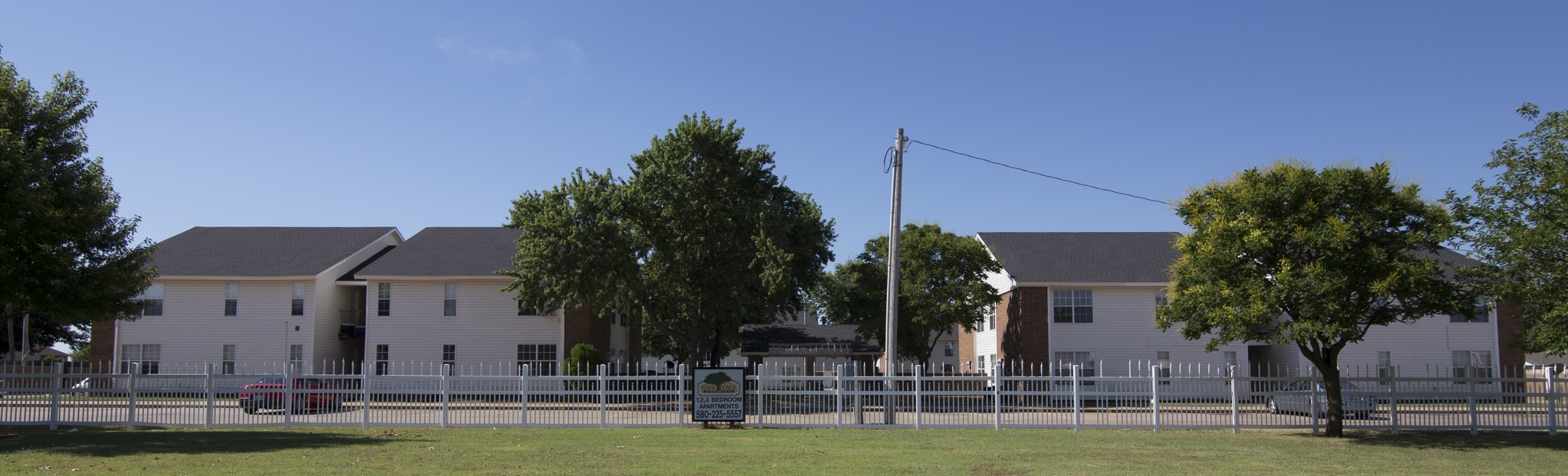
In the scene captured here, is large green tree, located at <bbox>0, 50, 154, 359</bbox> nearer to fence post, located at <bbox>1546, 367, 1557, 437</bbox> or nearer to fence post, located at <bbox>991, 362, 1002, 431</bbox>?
fence post, located at <bbox>991, 362, 1002, 431</bbox>

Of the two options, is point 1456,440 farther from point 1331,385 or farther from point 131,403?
point 131,403

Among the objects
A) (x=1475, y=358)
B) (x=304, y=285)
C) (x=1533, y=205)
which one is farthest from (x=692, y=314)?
(x=1475, y=358)

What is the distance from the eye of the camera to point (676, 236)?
3450 centimetres

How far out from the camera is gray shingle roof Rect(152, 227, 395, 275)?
131ft

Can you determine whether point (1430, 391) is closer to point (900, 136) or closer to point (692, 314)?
point (900, 136)

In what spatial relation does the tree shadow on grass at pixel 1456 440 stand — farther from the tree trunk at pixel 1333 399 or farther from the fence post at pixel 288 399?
the fence post at pixel 288 399

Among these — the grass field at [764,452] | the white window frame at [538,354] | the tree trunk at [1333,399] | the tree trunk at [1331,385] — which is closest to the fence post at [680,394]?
the grass field at [764,452]

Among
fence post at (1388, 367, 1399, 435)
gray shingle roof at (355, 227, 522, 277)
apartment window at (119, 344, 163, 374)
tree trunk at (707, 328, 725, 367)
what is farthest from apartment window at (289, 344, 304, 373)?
fence post at (1388, 367, 1399, 435)

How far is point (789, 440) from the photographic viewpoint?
18062 millimetres

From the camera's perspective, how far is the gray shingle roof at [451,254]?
38969 millimetres

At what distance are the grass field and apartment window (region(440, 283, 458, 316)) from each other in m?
18.6

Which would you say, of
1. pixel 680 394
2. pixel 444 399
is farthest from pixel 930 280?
pixel 444 399

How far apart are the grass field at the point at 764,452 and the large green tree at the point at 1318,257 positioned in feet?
7.01

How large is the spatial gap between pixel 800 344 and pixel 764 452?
37.9m
